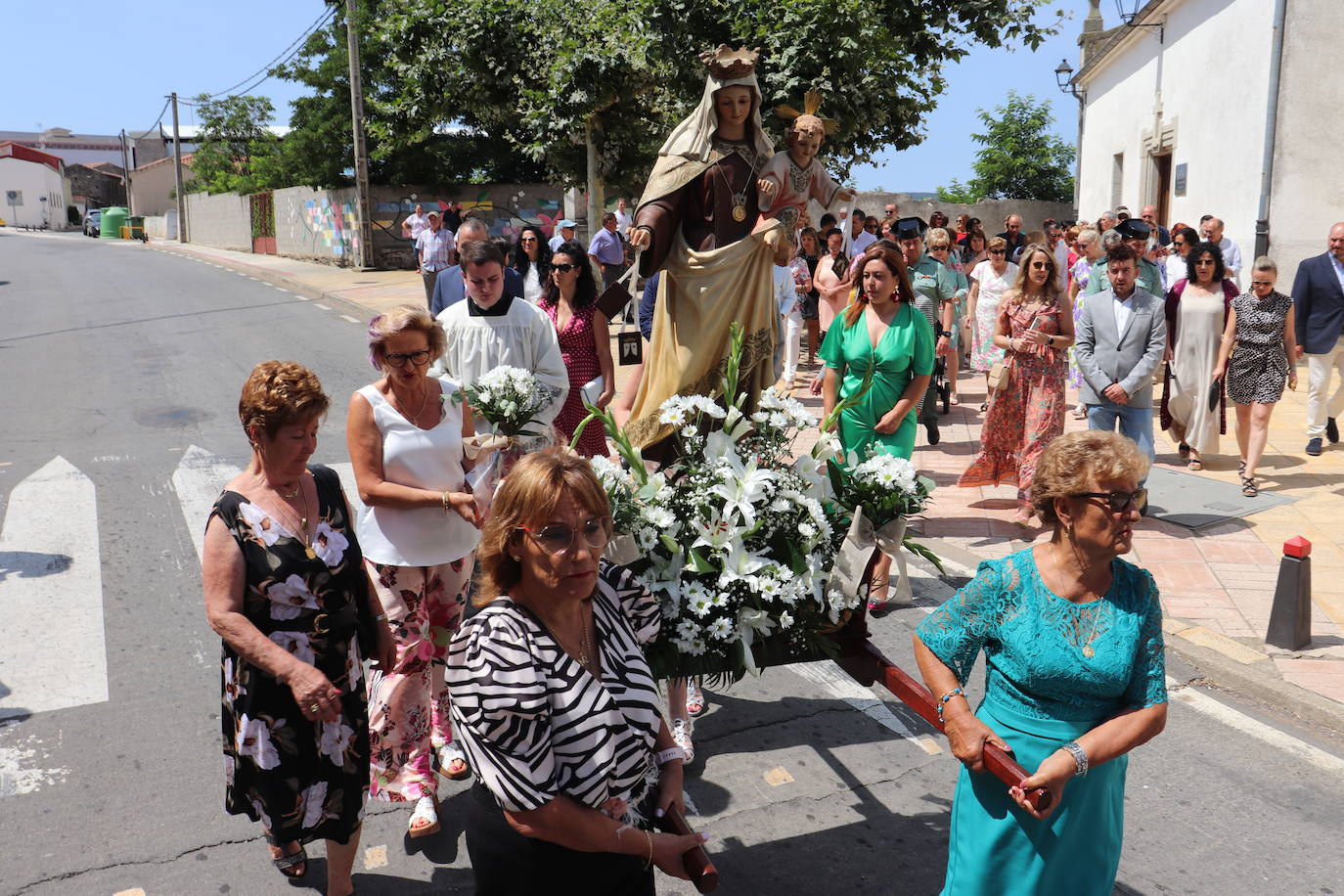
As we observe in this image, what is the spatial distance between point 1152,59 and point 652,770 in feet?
72.5

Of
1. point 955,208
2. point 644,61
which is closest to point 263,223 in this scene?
point 955,208

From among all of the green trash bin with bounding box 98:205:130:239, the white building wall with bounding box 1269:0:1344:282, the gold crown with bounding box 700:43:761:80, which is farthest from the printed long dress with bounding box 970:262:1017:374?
the green trash bin with bounding box 98:205:130:239

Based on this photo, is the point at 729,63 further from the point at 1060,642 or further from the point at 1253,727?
the point at 1253,727

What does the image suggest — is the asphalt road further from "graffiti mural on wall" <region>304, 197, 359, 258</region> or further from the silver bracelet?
"graffiti mural on wall" <region>304, 197, 359, 258</region>

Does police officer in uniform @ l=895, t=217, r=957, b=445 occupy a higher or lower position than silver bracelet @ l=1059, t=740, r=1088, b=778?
higher

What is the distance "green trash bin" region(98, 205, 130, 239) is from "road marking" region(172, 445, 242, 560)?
54521 mm

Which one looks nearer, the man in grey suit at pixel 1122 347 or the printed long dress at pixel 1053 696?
the printed long dress at pixel 1053 696

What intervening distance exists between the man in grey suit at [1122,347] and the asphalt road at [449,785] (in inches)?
73.9

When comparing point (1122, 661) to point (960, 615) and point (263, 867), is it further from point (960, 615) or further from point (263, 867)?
point (263, 867)

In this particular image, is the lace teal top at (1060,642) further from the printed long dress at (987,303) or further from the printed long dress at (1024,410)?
the printed long dress at (987,303)

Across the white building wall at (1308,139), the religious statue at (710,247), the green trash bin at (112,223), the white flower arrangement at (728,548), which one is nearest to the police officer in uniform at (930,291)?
the religious statue at (710,247)

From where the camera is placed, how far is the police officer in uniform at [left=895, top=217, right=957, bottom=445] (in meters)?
9.95

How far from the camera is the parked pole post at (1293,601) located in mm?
5516

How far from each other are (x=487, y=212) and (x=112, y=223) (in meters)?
38.5
